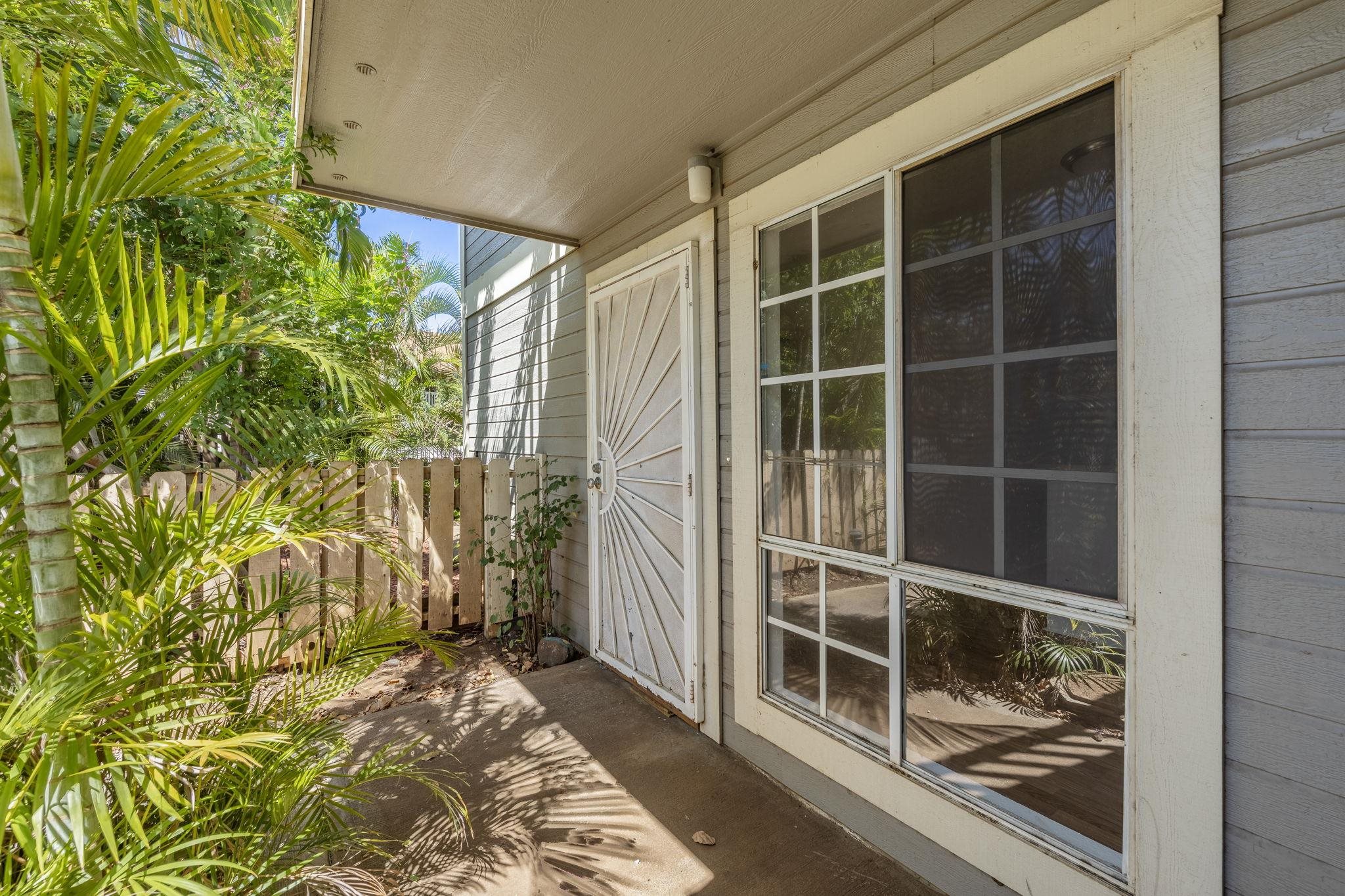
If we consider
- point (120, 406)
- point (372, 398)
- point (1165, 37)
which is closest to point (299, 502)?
point (120, 406)

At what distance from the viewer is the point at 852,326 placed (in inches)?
81.3

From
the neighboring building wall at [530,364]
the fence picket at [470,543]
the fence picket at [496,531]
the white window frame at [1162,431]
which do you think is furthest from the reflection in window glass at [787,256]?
the fence picket at [470,543]

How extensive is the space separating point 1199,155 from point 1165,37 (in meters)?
0.29

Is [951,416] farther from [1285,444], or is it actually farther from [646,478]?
[646,478]

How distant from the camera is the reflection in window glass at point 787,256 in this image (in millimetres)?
2254

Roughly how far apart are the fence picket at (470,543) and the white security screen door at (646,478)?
1.00m

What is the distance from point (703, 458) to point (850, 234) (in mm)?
1135

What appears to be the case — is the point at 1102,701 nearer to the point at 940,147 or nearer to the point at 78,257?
the point at 940,147

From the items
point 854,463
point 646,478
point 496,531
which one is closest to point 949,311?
point 854,463

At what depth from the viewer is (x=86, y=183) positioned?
1165mm

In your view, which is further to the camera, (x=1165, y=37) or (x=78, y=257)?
(x=1165, y=37)

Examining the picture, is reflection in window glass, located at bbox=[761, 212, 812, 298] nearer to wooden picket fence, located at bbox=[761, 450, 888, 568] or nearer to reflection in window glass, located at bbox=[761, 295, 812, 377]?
reflection in window glass, located at bbox=[761, 295, 812, 377]

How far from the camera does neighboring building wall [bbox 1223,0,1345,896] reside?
3.76ft

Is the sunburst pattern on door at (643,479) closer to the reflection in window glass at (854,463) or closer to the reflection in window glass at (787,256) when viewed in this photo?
the reflection in window glass at (787,256)
